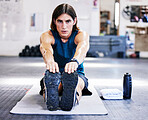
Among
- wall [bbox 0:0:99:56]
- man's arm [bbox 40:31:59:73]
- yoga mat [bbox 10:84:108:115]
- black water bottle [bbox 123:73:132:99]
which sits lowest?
yoga mat [bbox 10:84:108:115]

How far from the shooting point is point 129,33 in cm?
878

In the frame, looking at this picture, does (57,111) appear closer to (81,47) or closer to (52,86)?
(52,86)

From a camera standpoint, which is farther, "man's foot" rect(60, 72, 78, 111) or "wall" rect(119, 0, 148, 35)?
"wall" rect(119, 0, 148, 35)

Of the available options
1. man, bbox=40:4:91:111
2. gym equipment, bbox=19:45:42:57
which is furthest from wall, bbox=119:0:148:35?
man, bbox=40:4:91:111

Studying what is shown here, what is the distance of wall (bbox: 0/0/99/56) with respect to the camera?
8.57m

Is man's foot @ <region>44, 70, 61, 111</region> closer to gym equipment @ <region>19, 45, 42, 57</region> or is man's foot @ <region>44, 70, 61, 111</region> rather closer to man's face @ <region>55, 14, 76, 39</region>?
man's face @ <region>55, 14, 76, 39</region>

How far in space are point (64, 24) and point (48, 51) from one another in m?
0.27

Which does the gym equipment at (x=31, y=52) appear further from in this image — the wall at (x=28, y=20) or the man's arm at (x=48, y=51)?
the man's arm at (x=48, y=51)

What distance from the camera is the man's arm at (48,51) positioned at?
161 cm

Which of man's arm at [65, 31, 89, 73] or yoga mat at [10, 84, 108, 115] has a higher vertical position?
man's arm at [65, 31, 89, 73]

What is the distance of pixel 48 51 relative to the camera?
1877 mm

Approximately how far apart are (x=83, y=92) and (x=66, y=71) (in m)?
0.66

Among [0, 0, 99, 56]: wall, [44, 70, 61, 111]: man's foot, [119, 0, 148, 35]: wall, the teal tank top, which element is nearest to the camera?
[44, 70, 61, 111]: man's foot

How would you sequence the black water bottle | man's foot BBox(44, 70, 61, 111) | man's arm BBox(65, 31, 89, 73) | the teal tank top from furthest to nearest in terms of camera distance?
the black water bottle, the teal tank top, man's arm BBox(65, 31, 89, 73), man's foot BBox(44, 70, 61, 111)
